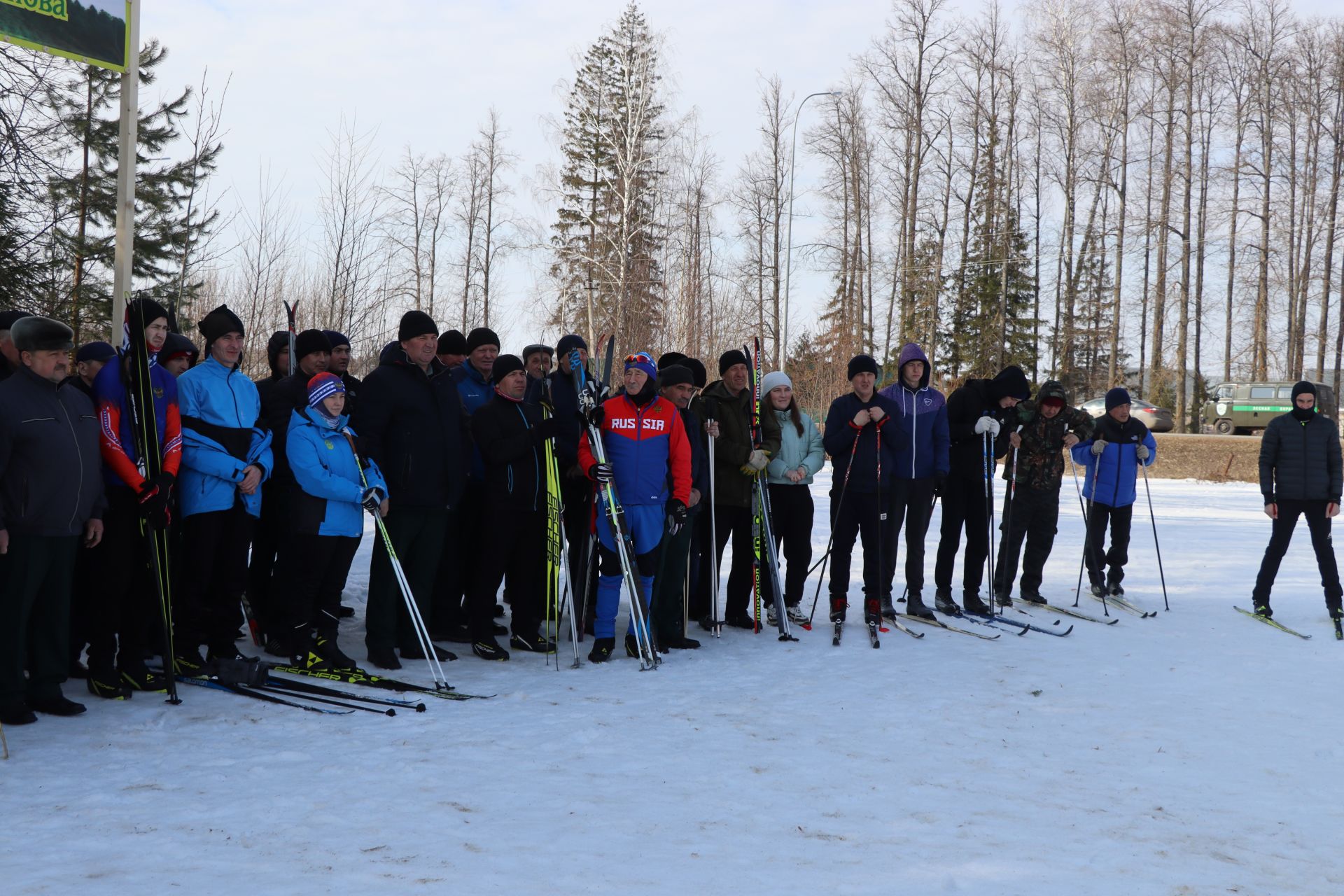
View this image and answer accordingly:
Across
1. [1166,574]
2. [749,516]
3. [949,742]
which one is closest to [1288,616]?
[1166,574]

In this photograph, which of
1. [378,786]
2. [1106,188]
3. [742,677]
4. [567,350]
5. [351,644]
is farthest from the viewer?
[1106,188]

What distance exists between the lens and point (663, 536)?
6.38 metres

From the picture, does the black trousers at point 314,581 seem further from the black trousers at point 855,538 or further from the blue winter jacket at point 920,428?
the blue winter jacket at point 920,428

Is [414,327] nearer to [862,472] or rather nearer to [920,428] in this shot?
[862,472]

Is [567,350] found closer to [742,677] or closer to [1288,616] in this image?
[742,677]

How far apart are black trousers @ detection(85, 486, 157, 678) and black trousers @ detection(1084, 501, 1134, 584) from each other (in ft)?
24.1

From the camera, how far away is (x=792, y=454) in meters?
7.37

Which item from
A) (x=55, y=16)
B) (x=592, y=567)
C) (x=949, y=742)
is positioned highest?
(x=55, y=16)

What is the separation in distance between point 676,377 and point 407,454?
1824 mm

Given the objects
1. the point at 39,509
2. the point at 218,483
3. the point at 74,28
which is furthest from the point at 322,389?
the point at 74,28

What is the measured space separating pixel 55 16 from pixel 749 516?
5387mm

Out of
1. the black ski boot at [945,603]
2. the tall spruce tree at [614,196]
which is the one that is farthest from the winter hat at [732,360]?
the tall spruce tree at [614,196]

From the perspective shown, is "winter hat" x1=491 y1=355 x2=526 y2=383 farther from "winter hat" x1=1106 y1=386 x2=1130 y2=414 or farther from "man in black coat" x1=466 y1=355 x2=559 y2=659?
"winter hat" x1=1106 y1=386 x2=1130 y2=414

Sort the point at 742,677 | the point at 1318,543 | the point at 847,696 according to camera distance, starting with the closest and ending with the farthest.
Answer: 1. the point at 847,696
2. the point at 742,677
3. the point at 1318,543
